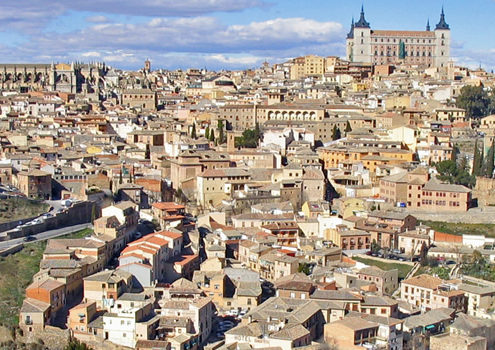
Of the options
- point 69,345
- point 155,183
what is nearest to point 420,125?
point 155,183

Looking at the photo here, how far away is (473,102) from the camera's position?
47.1m

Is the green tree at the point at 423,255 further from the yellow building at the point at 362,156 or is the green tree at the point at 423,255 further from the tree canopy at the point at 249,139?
the tree canopy at the point at 249,139

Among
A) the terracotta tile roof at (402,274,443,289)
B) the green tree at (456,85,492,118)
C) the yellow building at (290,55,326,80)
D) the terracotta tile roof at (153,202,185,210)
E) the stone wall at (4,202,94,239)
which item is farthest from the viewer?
the yellow building at (290,55,326,80)

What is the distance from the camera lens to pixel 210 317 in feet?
75.4

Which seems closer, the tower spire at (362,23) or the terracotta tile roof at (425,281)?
the terracotta tile roof at (425,281)


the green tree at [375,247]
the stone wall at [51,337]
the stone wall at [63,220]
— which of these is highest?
the stone wall at [63,220]

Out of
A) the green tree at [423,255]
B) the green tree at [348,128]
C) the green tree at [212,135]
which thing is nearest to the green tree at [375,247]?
the green tree at [423,255]

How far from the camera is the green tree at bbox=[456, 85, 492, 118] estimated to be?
46750 millimetres

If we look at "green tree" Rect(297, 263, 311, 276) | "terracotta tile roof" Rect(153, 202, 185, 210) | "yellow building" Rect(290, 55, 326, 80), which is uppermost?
"yellow building" Rect(290, 55, 326, 80)

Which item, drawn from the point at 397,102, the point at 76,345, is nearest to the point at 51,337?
the point at 76,345

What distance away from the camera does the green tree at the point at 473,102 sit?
46.8m

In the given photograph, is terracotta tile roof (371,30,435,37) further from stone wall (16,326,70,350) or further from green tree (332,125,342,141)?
stone wall (16,326,70,350)

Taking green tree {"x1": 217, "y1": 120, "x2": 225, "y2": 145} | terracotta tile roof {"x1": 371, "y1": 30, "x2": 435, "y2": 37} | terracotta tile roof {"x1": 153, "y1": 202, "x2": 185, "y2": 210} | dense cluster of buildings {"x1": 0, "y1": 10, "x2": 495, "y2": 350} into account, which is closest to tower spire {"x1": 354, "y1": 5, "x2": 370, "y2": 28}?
terracotta tile roof {"x1": 371, "y1": 30, "x2": 435, "y2": 37}

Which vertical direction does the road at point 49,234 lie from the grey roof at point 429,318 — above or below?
above
